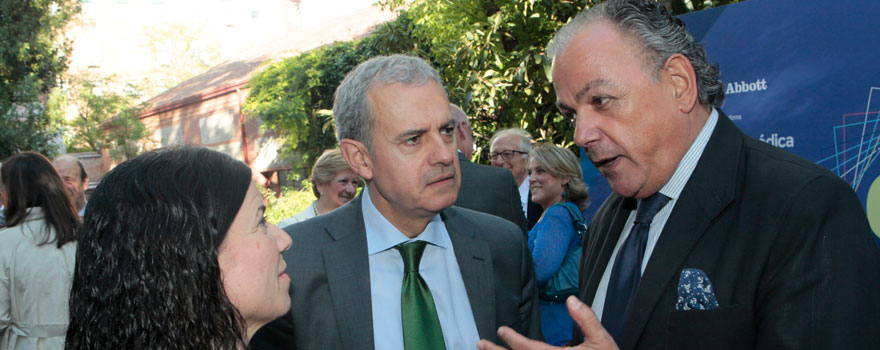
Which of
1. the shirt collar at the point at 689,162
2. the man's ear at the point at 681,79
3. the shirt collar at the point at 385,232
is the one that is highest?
the man's ear at the point at 681,79

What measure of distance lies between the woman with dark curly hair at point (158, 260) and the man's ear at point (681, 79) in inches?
48.0

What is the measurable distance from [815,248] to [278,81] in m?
16.6

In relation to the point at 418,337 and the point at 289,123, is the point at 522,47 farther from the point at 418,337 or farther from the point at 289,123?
the point at 289,123

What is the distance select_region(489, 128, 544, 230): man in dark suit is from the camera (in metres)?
5.50

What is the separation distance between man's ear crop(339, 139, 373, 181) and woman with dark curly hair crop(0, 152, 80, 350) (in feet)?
7.51

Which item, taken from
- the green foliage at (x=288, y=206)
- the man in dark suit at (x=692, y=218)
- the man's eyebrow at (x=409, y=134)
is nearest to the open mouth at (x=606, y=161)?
the man in dark suit at (x=692, y=218)

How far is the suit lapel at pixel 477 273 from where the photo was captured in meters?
2.04

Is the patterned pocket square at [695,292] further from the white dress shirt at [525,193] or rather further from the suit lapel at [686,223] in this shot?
the white dress shirt at [525,193]

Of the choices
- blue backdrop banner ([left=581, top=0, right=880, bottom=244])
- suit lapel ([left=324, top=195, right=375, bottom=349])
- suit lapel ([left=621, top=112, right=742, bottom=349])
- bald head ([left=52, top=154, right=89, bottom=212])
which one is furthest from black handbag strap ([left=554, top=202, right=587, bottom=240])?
Result: bald head ([left=52, top=154, right=89, bottom=212])

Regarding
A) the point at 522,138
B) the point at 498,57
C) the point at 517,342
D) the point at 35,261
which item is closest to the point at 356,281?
the point at 517,342

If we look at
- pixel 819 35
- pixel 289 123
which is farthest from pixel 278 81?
pixel 819 35

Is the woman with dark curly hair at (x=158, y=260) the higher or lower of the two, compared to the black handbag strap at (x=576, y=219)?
higher

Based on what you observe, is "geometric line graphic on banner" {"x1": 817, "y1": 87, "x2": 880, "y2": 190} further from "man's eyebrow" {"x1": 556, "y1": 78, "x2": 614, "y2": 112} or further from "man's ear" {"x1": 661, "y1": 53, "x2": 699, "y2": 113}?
"man's eyebrow" {"x1": 556, "y1": 78, "x2": 614, "y2": 112}

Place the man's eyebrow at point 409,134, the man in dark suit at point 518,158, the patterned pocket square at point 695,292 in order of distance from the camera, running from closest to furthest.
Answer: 1. the patterned pocket square at point 695,292
2. the man's eyebrow at point 409,134
3. the man in dark suit at point 518,158
